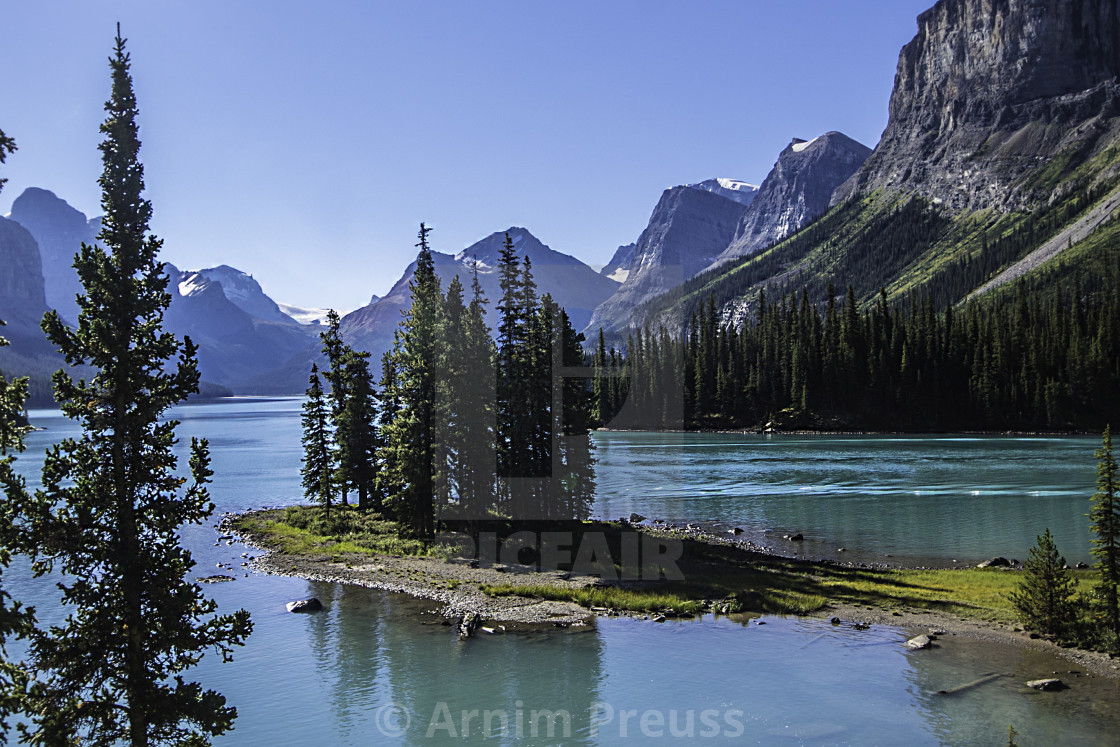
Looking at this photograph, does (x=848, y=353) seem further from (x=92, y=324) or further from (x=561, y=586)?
(x=92, y=324)

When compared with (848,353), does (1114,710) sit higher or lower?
lower

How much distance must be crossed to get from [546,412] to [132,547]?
37394 mm

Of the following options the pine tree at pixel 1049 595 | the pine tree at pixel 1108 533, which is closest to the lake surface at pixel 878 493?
the pine tree at pixel 1049 595

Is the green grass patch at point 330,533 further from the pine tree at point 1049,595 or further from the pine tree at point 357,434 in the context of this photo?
the pine tree at point 1049,595

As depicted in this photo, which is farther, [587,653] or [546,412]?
[546,412]

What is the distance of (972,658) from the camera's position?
27312mm

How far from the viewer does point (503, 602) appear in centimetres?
3659

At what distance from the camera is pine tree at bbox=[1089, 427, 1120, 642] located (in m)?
25.2

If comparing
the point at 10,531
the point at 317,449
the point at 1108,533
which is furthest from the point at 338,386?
the point at 1108,533

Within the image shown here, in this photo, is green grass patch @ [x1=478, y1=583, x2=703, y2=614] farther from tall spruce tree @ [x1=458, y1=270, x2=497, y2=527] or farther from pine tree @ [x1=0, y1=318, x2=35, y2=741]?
pine tree @ [x1=0, y1=318, x2=35, y2=741]

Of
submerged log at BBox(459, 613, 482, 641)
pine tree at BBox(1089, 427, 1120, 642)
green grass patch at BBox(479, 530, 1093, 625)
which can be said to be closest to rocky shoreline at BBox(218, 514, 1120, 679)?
submerged log at BBox(459, 613, 482, 641)

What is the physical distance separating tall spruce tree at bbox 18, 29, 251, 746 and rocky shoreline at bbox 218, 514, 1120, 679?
1859cm

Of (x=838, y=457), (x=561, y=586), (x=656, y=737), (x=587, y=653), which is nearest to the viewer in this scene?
(x=656, y=737)

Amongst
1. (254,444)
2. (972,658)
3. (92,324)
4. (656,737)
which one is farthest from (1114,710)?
(254,444)
